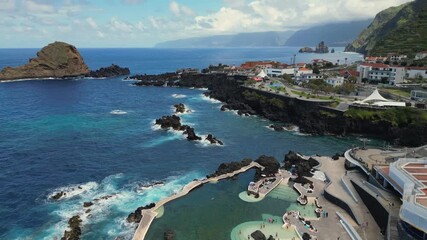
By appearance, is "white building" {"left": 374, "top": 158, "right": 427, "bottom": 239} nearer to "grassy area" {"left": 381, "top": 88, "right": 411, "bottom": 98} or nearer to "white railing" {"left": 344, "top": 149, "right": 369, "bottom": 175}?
"white railing" {"left": 344, "top": 149, "right": 369, "bottom": 175}

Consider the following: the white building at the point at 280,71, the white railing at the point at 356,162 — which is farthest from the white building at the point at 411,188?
the white building at the point at 280,71

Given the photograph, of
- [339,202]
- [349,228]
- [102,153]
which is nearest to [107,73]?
[102,153]

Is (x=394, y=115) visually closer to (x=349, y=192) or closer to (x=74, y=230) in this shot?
(x=349, y=192)

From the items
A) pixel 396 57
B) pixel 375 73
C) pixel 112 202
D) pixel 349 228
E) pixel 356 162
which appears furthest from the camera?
pixel 396 57

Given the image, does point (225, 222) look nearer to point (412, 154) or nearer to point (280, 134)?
point (412, 154)

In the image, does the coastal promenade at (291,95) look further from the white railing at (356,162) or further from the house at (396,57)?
the house at (396,57)

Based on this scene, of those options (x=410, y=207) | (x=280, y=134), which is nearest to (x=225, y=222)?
(x=410, y=207)
